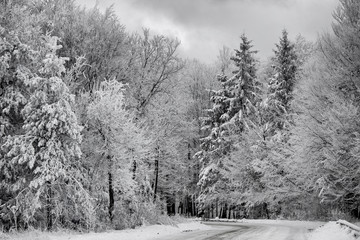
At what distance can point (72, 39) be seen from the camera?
23.1 metres

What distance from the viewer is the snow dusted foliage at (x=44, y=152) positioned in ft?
50.9

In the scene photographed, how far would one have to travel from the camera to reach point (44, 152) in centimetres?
1586

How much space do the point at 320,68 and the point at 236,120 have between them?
17215 millimetres

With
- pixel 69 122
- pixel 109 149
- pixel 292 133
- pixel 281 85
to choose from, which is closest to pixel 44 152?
pixel 69 122

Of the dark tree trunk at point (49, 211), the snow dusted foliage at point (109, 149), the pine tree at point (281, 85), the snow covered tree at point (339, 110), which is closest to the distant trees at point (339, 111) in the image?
the snow covered tree at point (339, 110)

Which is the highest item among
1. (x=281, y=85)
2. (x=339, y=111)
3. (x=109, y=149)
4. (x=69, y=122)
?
(x=281, y=85)

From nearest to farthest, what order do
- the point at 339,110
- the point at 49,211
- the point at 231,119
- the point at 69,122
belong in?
the point at 69,122 < the point at 49,211 < the point at 339,110 < the point at 231,119

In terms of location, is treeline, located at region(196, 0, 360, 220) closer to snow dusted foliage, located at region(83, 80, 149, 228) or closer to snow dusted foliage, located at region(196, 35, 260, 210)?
snow dusted foliage, located at region(196, 35, 260, 210)

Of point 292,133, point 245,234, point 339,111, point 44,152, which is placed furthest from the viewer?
point 292,133

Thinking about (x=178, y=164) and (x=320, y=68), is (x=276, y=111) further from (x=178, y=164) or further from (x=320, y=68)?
(x=320, y=68)

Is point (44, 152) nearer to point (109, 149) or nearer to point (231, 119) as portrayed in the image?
point (109, 149)

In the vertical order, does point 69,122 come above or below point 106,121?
below

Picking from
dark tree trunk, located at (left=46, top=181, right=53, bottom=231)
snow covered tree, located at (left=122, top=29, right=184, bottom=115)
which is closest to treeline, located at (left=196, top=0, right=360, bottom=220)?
snow covered tree, located at (left=122, top=29, right=184, bottom=115)

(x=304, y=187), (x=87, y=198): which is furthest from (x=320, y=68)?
(x=87, y=198)
